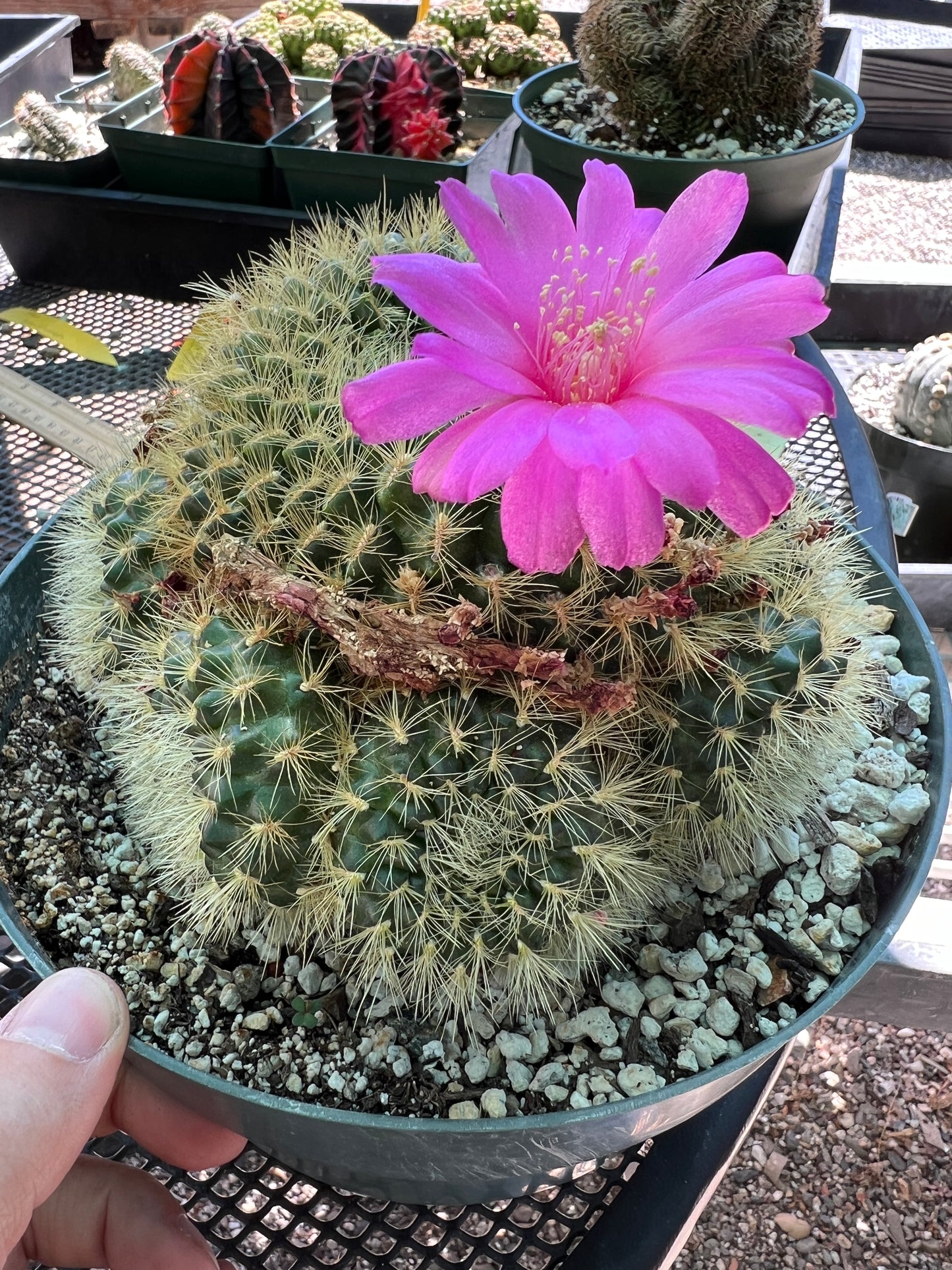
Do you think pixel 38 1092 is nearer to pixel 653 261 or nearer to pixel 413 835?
pixel 413 835

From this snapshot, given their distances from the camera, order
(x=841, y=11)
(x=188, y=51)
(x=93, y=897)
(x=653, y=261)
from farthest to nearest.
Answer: (x=841, y=11)
(x=188, y=51)
(x=93, y=897)
(x=653, y=261)

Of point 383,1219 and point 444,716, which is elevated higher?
point 444,716

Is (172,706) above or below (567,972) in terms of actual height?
above

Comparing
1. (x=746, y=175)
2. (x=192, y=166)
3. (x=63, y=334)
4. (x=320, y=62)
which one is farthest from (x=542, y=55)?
(x=63, y=334)

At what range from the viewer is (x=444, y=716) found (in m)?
0.47

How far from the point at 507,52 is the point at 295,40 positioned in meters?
0.39

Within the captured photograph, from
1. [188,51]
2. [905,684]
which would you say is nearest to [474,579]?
[905,684]

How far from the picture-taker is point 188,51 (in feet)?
4.28

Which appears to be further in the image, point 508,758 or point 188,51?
point 188,51

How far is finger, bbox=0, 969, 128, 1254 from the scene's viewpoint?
44 cm

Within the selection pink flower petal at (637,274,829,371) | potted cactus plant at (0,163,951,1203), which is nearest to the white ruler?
potted cactus plant at (0,163,951,1203)

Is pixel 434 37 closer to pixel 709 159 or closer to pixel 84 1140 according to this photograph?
pixel 709 159

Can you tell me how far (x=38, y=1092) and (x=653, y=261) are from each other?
466 millimetres

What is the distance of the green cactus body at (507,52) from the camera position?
1.70 m
